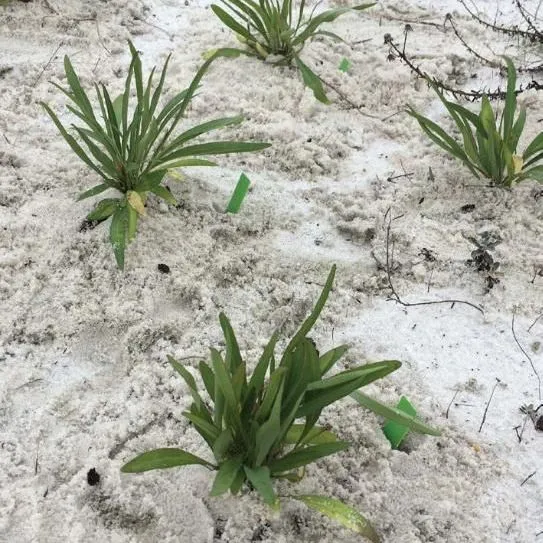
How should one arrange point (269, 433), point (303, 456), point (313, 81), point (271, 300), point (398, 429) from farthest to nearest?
1. point (313, 81)
2. point (271, 300)
3. point (398, 429)
4. point (303, 456)
5. point (269, 433)

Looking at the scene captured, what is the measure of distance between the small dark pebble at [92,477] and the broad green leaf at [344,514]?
0.43 m

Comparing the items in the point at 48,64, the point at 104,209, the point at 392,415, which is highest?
the point at 48,64

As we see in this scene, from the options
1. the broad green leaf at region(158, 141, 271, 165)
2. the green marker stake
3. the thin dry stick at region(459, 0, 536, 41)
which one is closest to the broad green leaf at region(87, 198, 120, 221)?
the broad green leaf at region(158, 141, 271, 165)

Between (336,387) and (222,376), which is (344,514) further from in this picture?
(222,376)

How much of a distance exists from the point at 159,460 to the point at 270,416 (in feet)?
0.83

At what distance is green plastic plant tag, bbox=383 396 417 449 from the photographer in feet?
4.38

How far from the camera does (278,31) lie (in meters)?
2.47

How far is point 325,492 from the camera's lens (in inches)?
50.1

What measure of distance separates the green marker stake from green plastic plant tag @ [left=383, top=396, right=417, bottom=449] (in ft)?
2.75

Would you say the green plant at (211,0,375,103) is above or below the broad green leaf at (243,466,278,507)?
above

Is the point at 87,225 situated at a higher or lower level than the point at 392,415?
higher

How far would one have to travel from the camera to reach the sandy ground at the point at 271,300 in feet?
4.10

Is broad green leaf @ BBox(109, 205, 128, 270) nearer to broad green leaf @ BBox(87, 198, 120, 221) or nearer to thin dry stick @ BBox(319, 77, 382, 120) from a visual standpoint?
broad green leaf @ BBox(87, 198, 120, 221)

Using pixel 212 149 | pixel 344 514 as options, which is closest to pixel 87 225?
pixel 212 149
